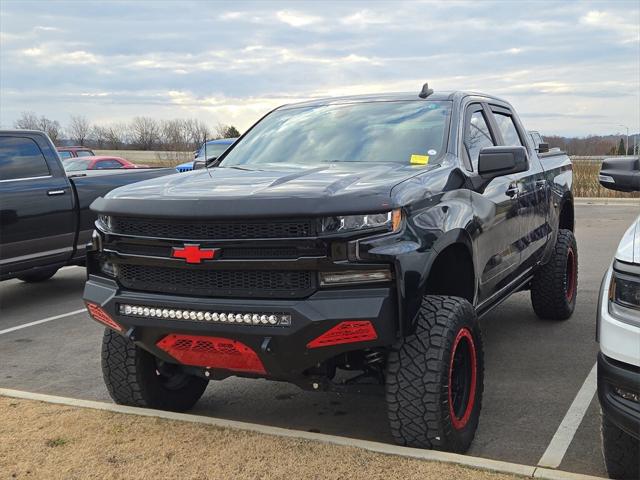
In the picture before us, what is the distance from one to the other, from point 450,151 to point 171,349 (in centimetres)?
200

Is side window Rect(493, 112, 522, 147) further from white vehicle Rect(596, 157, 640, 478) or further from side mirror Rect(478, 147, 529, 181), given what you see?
white vehicle Rect(596, 157, 640, 478)

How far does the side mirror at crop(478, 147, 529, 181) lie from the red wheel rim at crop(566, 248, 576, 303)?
262 centimetres

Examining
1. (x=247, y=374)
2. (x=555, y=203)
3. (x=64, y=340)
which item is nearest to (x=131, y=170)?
(x=64, y=340)

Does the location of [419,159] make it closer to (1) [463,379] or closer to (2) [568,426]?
(1) [463,379]

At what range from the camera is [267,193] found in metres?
3.27

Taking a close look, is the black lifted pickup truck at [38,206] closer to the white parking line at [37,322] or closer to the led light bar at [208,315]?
the white parking line at [37,322]

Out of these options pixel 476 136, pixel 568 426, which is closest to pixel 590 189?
pixel 476 136

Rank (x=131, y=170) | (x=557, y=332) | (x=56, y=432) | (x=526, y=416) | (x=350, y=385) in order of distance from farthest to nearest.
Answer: (x=131, y=170) → (x=557, y=332) → (x=526, y=416) → (x=56, y=432) → (x=350, y=385)

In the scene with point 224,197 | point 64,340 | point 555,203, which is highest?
point 224,197

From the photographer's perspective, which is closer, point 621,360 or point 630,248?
point 621,360

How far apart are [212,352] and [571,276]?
4353 mm

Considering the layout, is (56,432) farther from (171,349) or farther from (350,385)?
(350,385)

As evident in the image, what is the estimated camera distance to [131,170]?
8859 mm

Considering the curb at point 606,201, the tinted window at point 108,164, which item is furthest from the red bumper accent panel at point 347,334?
the tinted window at point 108,164
